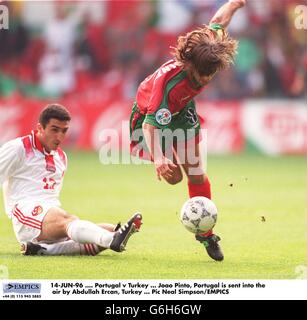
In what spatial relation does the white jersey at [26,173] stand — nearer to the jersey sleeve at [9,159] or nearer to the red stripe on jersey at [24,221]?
the jersey sleeve at [9,159]

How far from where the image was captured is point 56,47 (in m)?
21.4

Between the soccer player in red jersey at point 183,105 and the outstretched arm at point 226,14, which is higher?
the outstretched arm at point 226,14

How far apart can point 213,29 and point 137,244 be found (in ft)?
7.15

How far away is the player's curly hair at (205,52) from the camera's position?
738 cm

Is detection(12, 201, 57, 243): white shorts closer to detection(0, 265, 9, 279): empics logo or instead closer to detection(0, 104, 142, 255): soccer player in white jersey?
detection(0, 104, 142, 255): soccer player in white jersey

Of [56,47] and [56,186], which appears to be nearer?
[56,186]

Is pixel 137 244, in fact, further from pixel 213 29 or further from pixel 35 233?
pixel 213 29

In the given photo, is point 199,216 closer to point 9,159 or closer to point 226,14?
→ point 9,159

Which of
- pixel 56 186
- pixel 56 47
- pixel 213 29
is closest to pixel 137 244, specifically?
pixel 56 186

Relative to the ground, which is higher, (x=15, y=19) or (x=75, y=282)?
(x=15, y=19)

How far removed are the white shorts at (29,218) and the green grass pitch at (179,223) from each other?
0.22m

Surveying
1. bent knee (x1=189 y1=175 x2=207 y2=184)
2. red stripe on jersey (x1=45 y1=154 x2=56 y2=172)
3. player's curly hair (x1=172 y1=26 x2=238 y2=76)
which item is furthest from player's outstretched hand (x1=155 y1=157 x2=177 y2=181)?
red stripe on jersey (x1=45 y1=154 x2=56 y2=172)

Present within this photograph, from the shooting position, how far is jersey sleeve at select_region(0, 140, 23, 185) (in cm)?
787

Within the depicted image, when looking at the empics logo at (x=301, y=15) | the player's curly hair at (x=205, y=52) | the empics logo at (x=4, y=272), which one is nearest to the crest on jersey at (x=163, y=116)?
the player's curly hair at (x=205, y=52)
